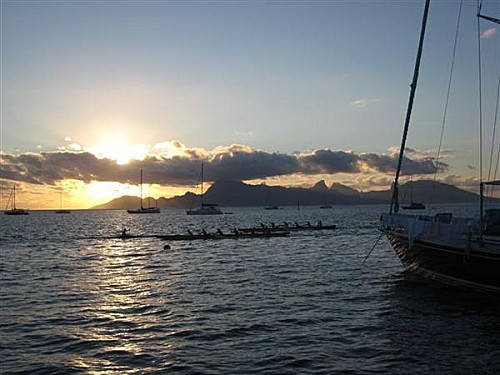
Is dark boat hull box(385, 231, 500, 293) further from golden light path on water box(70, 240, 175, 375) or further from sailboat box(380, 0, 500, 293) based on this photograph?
golden light path on water box(70, 240, 175, 375)

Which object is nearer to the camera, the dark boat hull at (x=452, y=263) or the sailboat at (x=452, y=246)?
the dark boat hull at (x=452, y=263)

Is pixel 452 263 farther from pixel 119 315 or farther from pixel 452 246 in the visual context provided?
pixel 119 315

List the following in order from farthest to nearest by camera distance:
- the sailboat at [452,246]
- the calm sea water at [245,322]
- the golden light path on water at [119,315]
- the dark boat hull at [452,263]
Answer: the sailboat at [452,246] < the dark boat hull at [452,263] < the golden light path on water at [119,315] < the calm sea water at [245,322]

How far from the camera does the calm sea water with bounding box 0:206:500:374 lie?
14.6 meters

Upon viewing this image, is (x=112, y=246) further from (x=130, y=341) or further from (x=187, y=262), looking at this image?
(x=130, y=341)

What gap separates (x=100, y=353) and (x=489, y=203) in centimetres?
2036

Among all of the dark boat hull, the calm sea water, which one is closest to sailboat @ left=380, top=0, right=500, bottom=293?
the dark boat hull

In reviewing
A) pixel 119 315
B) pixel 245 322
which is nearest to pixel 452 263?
pixel 245 322

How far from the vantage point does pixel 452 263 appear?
23.8m

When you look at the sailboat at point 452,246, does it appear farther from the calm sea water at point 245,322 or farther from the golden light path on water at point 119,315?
the golden light path on water at point 119,315

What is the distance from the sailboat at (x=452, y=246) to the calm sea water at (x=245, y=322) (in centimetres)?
82

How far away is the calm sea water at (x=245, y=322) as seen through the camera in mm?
Result: 14625

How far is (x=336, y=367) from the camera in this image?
46.3ft

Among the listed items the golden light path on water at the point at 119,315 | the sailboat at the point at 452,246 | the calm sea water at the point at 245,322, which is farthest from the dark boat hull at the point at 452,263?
the golden light path on water at the point at 119,315
